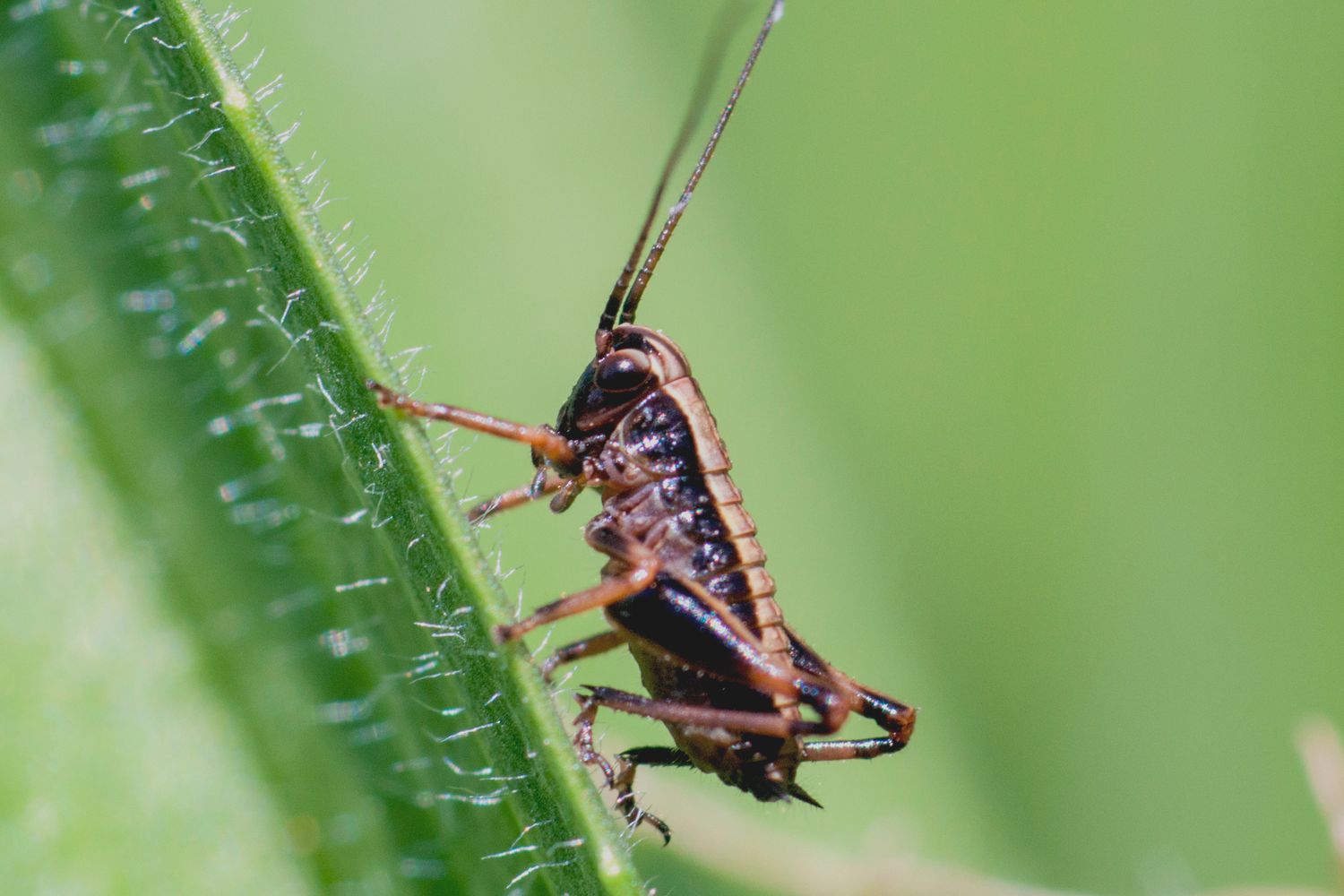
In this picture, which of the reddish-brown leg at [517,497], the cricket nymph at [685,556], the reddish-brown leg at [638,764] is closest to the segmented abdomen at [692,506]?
the cricket nymph at [685,556]

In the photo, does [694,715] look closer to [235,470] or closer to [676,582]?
[676,582]

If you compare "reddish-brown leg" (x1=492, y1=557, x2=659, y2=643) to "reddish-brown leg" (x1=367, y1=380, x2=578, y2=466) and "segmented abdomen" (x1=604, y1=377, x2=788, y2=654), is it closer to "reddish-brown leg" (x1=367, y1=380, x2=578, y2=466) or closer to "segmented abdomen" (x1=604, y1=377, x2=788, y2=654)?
"segmented abdomen" (x1=604, y1=377, x2=788, y2=654)

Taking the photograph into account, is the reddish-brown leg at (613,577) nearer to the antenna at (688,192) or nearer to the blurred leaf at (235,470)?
the blurred leaf at (235,470)

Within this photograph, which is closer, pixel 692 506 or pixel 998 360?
pixel 692 506

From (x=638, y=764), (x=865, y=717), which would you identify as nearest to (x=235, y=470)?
(x=638, y=764)

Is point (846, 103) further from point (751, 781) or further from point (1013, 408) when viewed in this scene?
point (751, 781)

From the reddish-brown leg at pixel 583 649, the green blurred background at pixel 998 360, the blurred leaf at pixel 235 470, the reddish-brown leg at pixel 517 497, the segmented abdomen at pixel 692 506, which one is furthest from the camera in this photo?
the green blurred background at pixel 998 360

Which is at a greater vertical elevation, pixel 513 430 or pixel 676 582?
pixel 513 430
